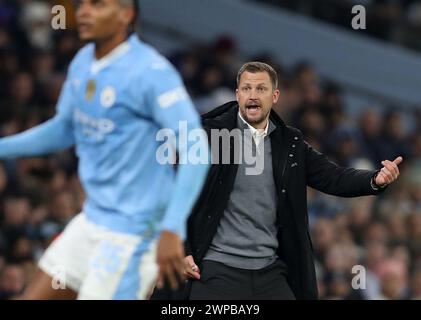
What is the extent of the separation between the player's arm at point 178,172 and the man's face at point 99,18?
0.29 metres

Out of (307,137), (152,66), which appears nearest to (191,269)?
(152,66)

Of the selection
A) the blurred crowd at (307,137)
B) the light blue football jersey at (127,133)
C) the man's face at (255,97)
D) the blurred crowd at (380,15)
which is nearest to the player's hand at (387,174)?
the man's face at (255,97)

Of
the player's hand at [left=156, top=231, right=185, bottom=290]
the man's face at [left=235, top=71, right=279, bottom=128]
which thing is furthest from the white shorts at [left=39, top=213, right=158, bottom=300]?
the man's face at [left=235, top=71, right=279, bottom=128]

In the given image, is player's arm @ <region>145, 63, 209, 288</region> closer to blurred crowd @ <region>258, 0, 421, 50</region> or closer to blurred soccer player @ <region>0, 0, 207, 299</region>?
blurred soccer player @ <region>0, 0, 207, 299</region>

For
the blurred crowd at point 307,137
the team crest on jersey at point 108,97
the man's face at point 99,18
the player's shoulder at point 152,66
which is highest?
the man's face at point 99,18

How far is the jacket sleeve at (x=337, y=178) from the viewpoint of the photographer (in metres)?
6.63

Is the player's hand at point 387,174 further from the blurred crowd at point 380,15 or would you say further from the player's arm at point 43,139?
the blurred crowd at point 380,15

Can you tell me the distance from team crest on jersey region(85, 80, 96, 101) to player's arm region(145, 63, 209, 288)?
28 cm

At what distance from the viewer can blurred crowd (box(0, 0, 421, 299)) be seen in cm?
1027
